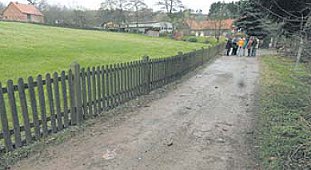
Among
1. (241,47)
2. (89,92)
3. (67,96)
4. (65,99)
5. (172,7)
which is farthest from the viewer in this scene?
(172,7)

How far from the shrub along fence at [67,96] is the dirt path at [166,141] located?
0.47 meters

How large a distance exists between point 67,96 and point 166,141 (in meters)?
3.14

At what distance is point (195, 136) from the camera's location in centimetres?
482

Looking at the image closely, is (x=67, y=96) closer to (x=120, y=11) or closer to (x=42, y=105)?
(x=42, y=105)

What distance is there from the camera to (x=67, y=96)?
643 cm

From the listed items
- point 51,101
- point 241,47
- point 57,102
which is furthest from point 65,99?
point 241,47

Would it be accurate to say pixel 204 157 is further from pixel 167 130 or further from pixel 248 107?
pixel 248 107

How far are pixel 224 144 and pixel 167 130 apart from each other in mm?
1156

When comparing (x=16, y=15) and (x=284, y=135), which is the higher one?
(x=16, y=15)

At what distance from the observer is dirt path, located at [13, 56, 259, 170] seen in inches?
149

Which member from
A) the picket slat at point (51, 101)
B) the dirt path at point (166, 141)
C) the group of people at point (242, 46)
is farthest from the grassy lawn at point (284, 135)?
the group of people at point (242, 46)

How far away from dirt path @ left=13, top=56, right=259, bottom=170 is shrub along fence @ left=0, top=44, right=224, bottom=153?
0.47 meters

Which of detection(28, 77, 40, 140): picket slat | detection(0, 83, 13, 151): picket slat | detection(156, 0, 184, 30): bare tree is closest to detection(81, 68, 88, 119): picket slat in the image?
detection(28, 77, 40, 140): picket slat

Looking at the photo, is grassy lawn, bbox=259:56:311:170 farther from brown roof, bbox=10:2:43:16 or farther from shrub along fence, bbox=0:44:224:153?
brown roof, bbox=10:2:43:16
